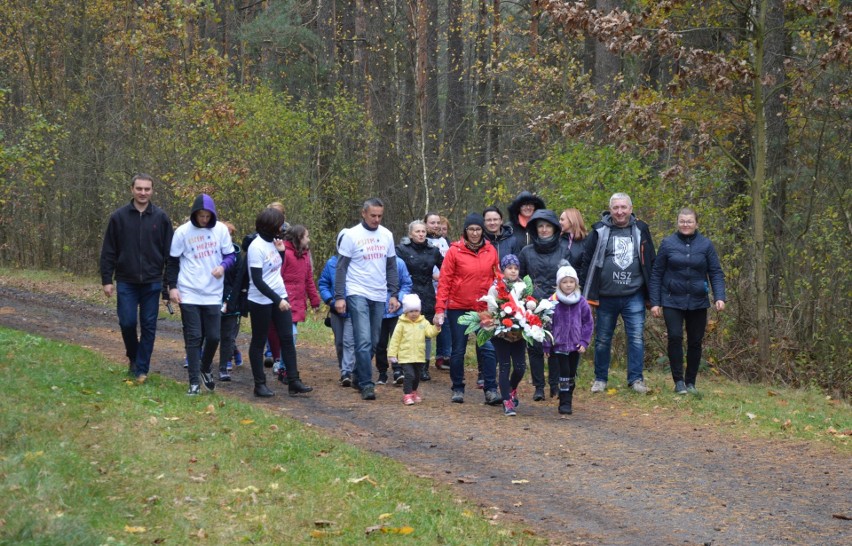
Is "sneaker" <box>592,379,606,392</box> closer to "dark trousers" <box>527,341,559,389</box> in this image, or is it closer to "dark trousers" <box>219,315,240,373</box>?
"dark trousers" <box>527,341,559,389</box>

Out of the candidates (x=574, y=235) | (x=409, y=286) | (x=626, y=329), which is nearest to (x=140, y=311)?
(x=409, y=286)

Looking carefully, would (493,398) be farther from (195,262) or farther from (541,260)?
(195,262)

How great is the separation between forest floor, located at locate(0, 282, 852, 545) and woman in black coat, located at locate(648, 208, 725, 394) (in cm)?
129

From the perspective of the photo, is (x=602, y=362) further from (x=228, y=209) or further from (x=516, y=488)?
(x=228, y=209)

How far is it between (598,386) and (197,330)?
5.00 meters

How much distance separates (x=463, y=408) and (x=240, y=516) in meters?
5.17

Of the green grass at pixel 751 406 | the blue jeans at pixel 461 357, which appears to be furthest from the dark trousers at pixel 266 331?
the green grass at pixel 751 406

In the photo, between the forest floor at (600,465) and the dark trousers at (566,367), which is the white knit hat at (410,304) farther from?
the dark trousers at (566,367)

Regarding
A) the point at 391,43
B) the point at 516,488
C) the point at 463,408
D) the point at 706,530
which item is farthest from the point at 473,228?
the point at 391,43

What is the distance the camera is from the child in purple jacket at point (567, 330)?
11.4 meters

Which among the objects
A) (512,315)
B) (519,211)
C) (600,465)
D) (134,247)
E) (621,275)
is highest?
(519,211)

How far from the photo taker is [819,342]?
606 inches

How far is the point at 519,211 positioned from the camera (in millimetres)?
13133

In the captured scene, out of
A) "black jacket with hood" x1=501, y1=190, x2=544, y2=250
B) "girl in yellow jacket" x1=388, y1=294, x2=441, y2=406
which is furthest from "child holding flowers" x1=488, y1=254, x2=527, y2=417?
"black jacket with hood" x1=501, y1=190, x2=544, y2=250
